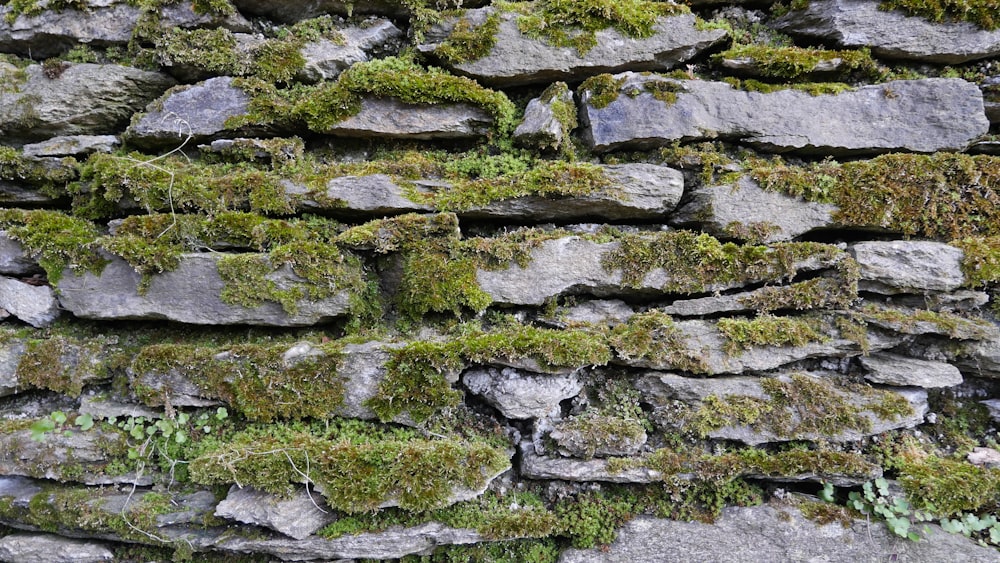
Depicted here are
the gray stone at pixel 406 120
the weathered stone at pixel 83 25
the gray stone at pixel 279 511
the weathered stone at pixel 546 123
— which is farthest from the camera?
the weathered stone at pixel 83 25

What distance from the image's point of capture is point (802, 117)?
18.6ft

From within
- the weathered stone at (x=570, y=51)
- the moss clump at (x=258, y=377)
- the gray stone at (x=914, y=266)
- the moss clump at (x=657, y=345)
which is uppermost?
the weathered stone at (x=570, y=51)

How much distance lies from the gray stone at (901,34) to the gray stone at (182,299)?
6.92m

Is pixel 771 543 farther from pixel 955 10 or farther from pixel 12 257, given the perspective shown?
pixel 12 257

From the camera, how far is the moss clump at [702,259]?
204 inches

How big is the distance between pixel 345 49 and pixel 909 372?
7608 millimetres

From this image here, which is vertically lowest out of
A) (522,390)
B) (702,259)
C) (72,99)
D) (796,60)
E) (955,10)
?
(522,390)

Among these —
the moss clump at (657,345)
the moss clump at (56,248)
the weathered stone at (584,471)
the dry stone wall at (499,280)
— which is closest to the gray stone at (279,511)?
the dry stone wall at (499,280)

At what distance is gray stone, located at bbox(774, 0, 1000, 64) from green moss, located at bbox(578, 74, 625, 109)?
281 cm

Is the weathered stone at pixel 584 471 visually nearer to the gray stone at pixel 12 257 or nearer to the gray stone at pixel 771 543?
the gray stone at pixel 771 543

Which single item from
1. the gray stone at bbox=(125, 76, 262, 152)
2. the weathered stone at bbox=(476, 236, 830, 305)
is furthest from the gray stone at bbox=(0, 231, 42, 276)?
the weathered stone at bbox=(476, 236, 830, 305)

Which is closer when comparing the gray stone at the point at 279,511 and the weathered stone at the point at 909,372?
the gray stone at the point at 279,511

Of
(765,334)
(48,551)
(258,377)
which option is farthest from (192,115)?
(765,334)

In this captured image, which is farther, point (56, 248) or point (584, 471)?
point (56, 248)
